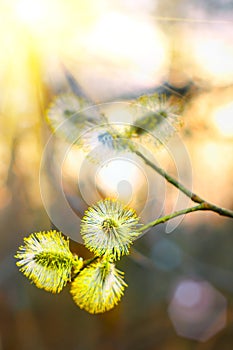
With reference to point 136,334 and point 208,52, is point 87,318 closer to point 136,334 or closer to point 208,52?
point 136,334

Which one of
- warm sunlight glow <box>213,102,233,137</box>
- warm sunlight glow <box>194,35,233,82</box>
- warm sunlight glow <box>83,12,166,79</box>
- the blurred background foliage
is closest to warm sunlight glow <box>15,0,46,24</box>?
the blurred background foliage

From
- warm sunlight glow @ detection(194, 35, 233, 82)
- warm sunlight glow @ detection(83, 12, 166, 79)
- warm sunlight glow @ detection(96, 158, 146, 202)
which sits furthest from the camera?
warm sunlight glow @ detection(83, 12, 166, 79)

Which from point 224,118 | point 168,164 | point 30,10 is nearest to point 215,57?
point 224,118

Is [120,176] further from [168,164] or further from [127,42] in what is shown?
[127,42]

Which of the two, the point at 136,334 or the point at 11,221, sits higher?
the point at 11,221

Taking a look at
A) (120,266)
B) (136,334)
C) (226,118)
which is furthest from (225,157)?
(136,334)

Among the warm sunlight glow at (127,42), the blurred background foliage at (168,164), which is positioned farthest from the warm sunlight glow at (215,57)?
the warm sunlight glow at (127,42)

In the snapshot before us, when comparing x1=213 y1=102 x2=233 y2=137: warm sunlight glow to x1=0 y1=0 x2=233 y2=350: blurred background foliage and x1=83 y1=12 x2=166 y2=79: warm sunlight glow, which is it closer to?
x1=0 y1=0 x2=233 y2=350: blurred background foliage
